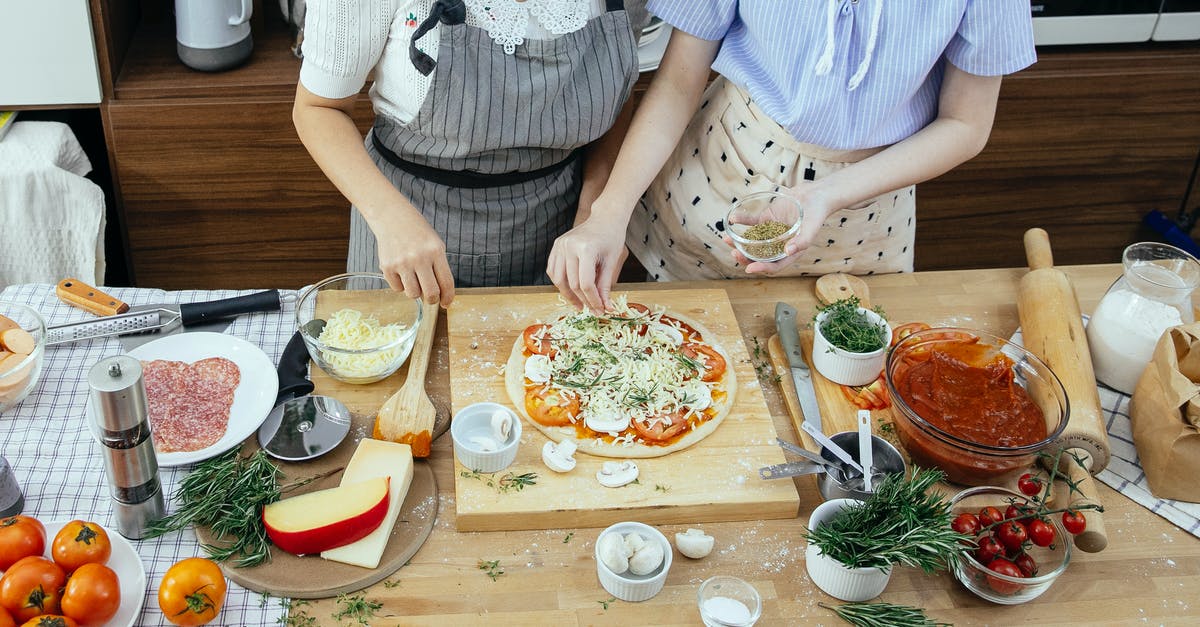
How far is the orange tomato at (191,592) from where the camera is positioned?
122 cm

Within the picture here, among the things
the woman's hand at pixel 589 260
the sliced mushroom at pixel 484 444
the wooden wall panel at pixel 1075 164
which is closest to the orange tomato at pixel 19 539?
the sliced mushroom at pixel 484 444

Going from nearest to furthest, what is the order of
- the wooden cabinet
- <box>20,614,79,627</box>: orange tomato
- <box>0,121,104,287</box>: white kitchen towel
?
1. <box>20,614,79,627</box>: orange tomato
2. <box>0,121,104,287</box>: white kitchen towel
3. the wooden cabinet

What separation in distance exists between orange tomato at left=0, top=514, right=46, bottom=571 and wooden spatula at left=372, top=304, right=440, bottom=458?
1.58 feet

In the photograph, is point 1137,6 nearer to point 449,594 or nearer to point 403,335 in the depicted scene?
point 403,335

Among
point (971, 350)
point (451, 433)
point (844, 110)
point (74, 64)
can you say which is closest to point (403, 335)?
point (451, 433)

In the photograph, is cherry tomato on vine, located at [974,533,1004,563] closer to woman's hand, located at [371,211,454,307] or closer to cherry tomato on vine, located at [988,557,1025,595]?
cherry tomato on vine, located at [988,557,1025,595]

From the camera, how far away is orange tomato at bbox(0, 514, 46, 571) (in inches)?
48.5

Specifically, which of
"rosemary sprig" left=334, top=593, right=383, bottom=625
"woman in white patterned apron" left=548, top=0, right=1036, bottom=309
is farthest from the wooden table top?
"woman in white patterned apron" left=548, top=0, right=1036, bottom=309

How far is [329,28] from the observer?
60.9 inches

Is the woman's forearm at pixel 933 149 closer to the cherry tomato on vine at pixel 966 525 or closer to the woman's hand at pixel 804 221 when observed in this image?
the woman's hand at pixel 804 221

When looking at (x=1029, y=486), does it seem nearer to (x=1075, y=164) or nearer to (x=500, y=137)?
(x=500, y=137)

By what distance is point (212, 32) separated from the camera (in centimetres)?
256

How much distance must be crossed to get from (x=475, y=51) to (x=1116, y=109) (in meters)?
2.25

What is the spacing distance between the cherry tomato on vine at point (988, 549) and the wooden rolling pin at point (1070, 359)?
16 centimetres
